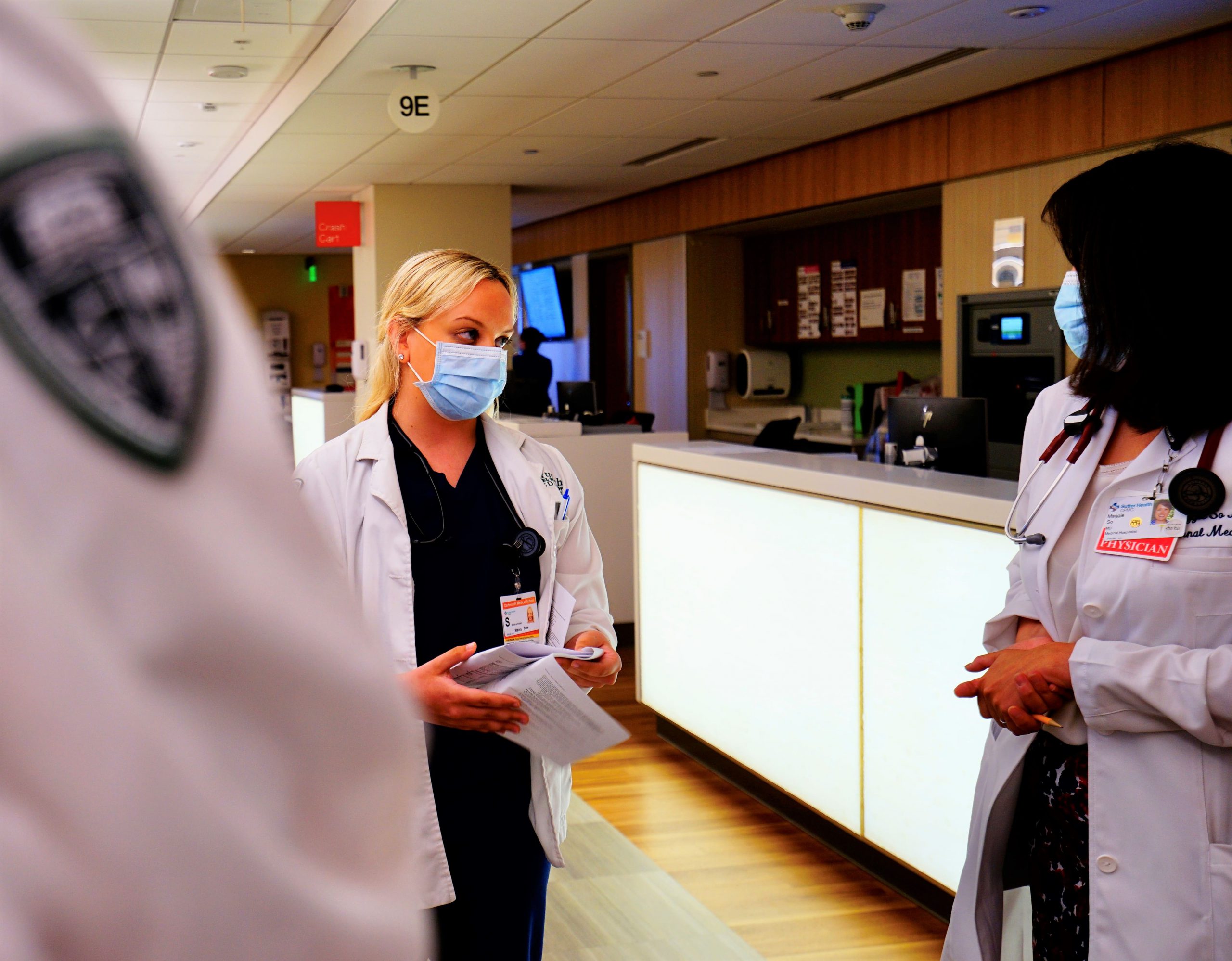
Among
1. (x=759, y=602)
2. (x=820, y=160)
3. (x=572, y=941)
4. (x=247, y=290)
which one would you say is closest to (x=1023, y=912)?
(x=572, y=941)

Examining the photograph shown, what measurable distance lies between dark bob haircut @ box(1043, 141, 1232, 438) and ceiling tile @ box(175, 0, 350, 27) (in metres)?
4.33

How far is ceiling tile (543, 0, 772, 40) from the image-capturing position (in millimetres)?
4508

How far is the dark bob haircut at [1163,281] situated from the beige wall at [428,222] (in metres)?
7.94

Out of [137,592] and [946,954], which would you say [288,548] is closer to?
[137,592]

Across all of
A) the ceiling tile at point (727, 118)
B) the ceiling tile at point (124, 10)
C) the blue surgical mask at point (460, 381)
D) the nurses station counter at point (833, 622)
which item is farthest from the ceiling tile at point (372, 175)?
the blue surgical mask at point (460, 381)

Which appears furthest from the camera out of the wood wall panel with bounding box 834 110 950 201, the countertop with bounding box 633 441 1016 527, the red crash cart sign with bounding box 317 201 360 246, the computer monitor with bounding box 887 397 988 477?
the red crash cart sign with bounding box 317 201 360 246

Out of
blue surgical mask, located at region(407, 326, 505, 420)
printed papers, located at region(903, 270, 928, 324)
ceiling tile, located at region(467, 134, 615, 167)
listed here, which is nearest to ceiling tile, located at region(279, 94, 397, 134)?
ceiling tile, located at region(467, 134, 615, 167)

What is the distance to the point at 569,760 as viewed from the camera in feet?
5.98

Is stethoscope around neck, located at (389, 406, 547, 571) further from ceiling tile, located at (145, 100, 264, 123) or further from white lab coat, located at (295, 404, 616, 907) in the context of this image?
ceiling tile, located at (145, 100, 264, 123)

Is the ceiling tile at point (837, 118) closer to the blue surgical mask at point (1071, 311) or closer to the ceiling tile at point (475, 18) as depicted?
the ceiling tile at point (475, 18)

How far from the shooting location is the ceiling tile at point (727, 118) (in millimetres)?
6535

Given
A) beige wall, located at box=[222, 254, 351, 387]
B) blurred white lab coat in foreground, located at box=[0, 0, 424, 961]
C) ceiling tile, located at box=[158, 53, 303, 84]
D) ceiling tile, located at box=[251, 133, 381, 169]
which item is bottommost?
blurred white lab coat in foreground, located at box=[0, 0, 424, 961]

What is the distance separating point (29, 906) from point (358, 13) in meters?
5.31

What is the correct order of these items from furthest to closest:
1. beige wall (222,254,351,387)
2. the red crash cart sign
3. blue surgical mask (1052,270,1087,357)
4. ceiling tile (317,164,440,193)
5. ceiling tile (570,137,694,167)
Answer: beige wall (222,254,351,387)
the red crash cart sign
ceiling tile (317,164,440,193)
ceiling tile (570,137,694,167)
blue surgical mask (1052,270,1087,357)
